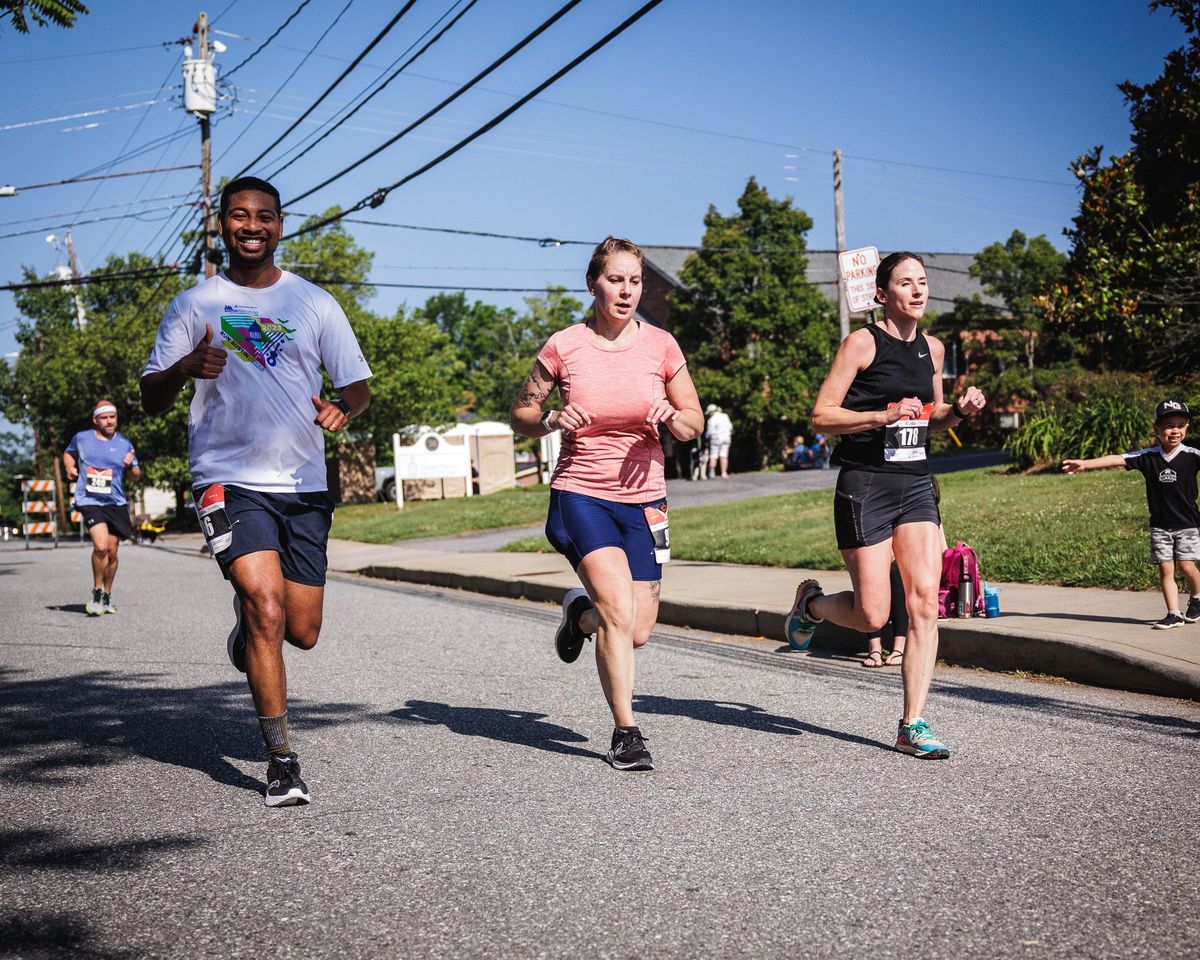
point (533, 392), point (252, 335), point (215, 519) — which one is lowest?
point (215, 519)

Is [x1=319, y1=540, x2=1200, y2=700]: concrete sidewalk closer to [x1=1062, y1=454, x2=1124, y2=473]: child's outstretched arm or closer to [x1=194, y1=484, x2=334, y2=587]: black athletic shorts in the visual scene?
[x1=1062, y1=454, x2=1124, y2=473]: child's outstretched arm

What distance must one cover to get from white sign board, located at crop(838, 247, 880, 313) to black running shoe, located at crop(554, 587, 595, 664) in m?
6.14

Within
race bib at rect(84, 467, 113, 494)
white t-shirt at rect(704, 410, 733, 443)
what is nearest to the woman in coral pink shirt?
race bib at rect(84, 467, 113, 494)

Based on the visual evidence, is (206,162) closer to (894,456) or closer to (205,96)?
(205,96)

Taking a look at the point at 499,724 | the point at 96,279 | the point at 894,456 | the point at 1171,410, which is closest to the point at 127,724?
the point at 499,724

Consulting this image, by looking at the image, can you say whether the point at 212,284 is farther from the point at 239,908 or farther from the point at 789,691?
the point at 789,691

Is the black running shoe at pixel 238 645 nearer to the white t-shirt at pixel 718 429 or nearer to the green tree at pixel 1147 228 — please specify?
the green tree at pixel 1147 228

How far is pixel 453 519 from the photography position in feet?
77.7

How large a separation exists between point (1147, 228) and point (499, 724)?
11.8 metres

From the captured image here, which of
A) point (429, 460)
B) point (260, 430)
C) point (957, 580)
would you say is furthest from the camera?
point (429, 460)

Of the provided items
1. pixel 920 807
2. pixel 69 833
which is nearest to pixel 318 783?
pixel 69 833

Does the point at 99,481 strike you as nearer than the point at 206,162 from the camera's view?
Yes

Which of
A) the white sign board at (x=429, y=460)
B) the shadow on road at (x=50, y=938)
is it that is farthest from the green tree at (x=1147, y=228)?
the white sign board at (x=429, y=460)

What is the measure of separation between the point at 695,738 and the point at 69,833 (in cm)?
257
